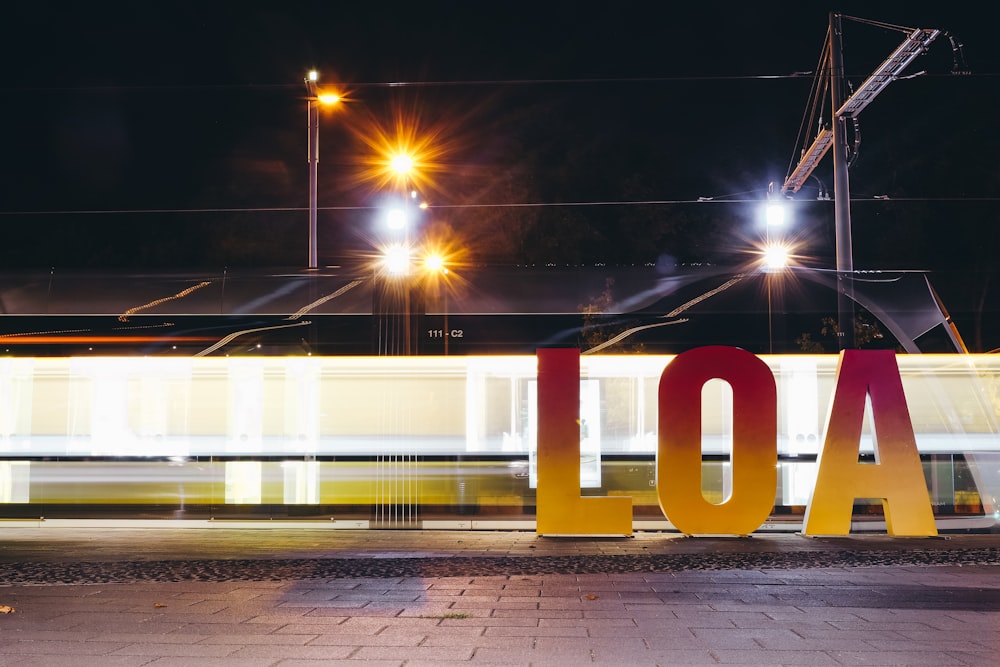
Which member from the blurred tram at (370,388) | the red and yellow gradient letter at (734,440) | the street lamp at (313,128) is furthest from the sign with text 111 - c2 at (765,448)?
the street lamp at (313,128)

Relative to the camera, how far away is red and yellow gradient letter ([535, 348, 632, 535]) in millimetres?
→ 11594

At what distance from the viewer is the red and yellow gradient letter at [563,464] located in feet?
38.0

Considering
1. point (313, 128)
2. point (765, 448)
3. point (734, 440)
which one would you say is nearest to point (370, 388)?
point (734, 440)

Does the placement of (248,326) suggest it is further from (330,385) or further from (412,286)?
(412,286)

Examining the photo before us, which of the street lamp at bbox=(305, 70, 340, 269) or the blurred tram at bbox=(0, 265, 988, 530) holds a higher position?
the street lamp at bbox=(305, 70, 340, 269)

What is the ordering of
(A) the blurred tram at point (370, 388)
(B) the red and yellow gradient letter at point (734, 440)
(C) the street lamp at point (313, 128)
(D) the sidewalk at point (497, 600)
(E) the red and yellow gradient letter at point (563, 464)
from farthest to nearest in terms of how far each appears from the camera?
Result: (C) the street lamp at point (313, 128), (A) the blurred tram at point (370, 388), (E) the red and yellow gradient letter at point (563, 464), (B) the red and yellow gradient letter at point (734, 440), (D) the sidewalk at point (497, 600)

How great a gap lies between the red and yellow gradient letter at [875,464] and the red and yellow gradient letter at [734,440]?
25.6 inches

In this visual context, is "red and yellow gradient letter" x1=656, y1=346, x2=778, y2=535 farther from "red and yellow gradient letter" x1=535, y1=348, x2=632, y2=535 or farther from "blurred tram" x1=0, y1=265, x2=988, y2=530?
"blurred tram" x1=0, y1=265, x2=988, y2=530

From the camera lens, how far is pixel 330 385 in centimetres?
1312

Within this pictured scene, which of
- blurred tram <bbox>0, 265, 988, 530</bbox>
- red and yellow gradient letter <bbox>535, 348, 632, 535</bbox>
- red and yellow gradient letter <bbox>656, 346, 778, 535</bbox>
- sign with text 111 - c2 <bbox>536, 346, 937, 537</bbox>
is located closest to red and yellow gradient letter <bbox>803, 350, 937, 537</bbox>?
sign with text 111 - c2 <bbox>536, 346, 937, 537</bbox>

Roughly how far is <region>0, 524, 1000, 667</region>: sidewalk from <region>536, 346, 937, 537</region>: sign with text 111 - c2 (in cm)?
34

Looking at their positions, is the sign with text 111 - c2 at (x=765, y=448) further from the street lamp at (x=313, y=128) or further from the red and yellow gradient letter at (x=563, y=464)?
the street lamp at (x=313, y=128)

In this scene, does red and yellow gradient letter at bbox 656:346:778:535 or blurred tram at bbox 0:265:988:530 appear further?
blurred tram at bbox 0:265:988:530

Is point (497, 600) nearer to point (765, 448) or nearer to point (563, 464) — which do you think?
point (563, 464)
